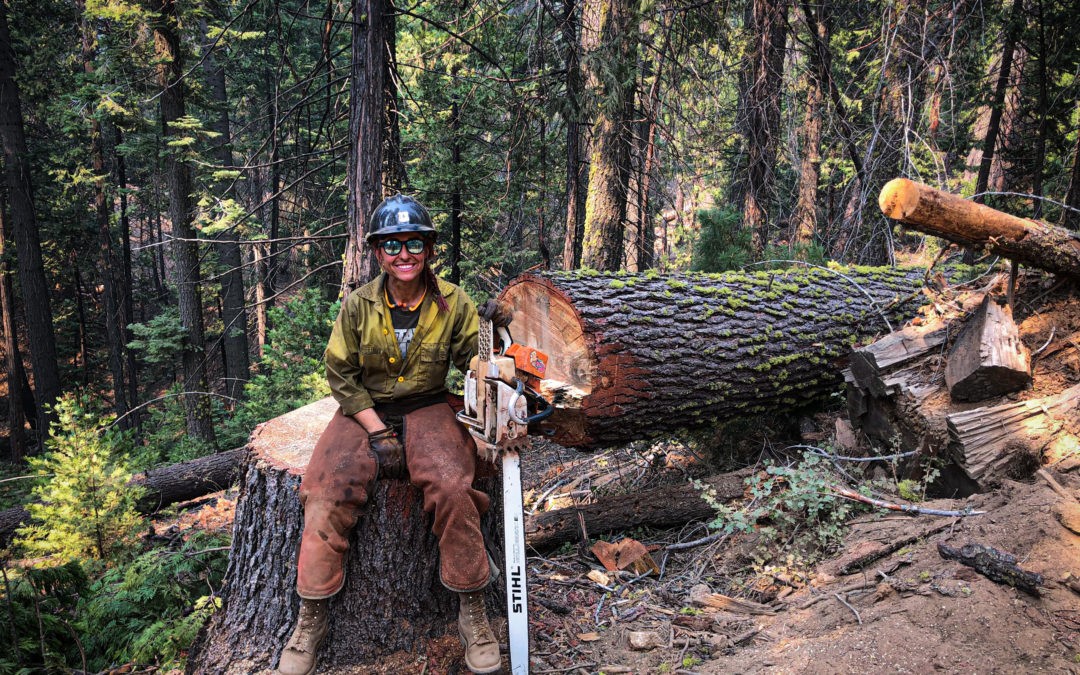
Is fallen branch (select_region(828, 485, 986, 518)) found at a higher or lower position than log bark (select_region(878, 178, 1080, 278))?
lower

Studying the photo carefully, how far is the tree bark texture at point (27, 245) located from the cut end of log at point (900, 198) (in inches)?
633

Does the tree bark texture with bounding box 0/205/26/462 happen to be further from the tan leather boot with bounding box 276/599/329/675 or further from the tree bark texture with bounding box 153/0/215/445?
the tan leather boot with bounding box 276/599/329/675

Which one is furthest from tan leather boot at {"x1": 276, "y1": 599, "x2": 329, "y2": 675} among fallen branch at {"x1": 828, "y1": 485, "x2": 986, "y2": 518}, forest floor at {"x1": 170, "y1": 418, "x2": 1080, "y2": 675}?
fallen branch at {"x1": 828, "y1": 485, "x2": 986, "y2": 518}

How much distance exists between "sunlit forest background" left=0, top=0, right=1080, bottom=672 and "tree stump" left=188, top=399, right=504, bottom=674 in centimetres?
54

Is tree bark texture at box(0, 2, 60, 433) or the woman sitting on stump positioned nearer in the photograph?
the woman sitting on stump

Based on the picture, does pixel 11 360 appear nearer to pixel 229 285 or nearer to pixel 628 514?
pixel 229 285

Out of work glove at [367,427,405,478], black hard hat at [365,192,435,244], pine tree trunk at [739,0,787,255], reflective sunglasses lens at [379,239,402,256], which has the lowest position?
work glove at [367,427,405,478]

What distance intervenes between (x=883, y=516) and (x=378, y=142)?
5015 millimetres

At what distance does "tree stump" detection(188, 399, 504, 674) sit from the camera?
3.17m

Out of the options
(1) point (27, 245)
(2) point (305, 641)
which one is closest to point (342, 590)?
(2) point (305, 641)

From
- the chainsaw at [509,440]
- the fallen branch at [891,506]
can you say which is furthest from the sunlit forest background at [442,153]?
the fallen branch at [891,506]

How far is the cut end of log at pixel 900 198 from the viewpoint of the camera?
11.5 ft

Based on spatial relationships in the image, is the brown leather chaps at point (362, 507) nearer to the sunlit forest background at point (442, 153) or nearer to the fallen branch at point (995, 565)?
the sunlit forest background at point (442, 153)

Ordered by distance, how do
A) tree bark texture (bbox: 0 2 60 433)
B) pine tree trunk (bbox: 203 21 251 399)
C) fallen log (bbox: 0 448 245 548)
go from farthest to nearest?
pine tree trunk (bbox: 203 21 251 399), tree bark texture (bbox: 0 2 60 433), fallen log (bbox: 0 448 245 548)
